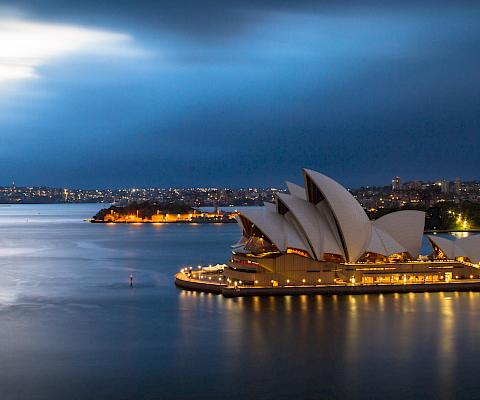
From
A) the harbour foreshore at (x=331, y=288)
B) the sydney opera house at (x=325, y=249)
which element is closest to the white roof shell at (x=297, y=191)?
the sydney opera house at (x=325, y=249)

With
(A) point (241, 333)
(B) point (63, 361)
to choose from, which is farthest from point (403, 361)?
(B) point (63, 361)

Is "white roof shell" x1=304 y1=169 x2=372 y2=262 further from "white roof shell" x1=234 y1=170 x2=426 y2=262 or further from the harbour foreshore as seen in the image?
the harbour foreshore

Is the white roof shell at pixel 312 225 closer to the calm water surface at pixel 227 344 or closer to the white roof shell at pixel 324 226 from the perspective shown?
the white roof shell at pixel 324 226

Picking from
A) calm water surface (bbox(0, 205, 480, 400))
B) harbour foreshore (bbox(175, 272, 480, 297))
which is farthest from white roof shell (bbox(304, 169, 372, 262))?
calm water surface (bbox(0, 205, 480, 400))

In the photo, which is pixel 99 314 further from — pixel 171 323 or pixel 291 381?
pixel 291 381

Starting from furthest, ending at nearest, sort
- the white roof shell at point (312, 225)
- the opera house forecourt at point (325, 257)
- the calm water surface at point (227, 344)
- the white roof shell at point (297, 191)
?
the white roof shell at point (297, 191) → the white roof shell at point (312, 225) → the opera house forecourt at point (325, 257) → the calm water surface at point (227, 344)
